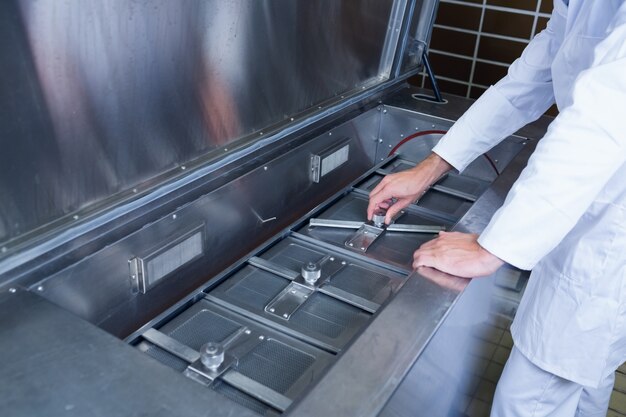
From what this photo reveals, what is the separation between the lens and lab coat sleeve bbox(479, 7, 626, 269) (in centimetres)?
83

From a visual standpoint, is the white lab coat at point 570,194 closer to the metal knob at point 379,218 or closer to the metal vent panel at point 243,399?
the metal knob at point 379,218

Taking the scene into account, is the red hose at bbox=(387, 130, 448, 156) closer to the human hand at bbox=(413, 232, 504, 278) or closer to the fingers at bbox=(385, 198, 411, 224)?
the fingers at bbox=(385, 198, 411, 224)

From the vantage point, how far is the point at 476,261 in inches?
37.8

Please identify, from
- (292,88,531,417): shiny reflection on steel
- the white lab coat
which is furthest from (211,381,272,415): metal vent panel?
the white lab coat

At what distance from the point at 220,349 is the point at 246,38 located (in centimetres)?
64

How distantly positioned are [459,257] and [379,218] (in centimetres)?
40

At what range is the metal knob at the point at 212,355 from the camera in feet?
2.92

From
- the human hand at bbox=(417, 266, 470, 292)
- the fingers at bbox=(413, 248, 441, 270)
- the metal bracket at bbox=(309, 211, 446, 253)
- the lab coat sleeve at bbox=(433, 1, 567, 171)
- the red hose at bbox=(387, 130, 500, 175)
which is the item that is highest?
the lab coat sleeve at bbox=(433, 1, 567, 171)

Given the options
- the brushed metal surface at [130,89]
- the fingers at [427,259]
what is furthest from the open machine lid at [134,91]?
Result: the fingers at [427,259]

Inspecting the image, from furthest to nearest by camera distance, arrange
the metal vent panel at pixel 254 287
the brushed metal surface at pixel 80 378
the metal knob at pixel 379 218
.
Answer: the metal knob at pixel 379 218, the metal vent panel at pixel 254 287, the brushed metal surface at pixel 80 378

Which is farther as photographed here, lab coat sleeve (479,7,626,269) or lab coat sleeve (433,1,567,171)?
lab coat sleeve (433,1,567,171)

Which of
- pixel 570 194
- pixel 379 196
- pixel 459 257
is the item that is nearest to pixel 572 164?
pixel 570 194

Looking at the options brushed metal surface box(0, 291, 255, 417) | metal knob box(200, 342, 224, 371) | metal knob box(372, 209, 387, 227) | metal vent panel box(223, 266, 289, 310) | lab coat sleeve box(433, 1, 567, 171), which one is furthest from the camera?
metal knob box(372, 209, 387, 227)

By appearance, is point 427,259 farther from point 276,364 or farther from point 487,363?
point 487,363
